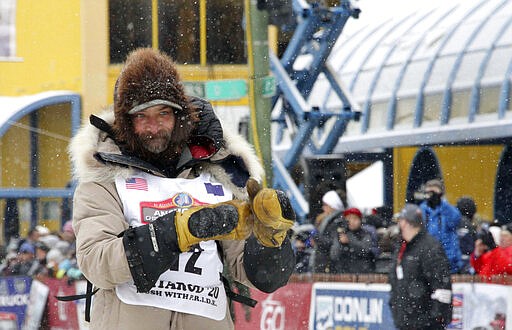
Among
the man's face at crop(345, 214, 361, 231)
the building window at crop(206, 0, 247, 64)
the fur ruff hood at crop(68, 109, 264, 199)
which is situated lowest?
the man's face at crop(345, 214, 361, 231)

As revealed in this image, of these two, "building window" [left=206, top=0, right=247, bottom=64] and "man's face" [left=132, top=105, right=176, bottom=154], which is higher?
"building window" [left=206, top=0, right=247, bottom=64]

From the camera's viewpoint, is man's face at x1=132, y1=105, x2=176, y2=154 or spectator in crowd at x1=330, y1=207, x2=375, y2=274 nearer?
man's face at x1=132, y1=105, x2=176, y2=154

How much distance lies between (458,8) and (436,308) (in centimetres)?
1298

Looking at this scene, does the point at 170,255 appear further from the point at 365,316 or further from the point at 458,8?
the point at 458,8

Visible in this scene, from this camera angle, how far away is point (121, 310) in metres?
2.82

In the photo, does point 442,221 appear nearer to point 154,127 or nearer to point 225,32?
point 154,127

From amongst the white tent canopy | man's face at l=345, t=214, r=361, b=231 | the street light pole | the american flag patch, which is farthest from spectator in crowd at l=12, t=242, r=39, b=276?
the american flag patch

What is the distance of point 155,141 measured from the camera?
2.85 m

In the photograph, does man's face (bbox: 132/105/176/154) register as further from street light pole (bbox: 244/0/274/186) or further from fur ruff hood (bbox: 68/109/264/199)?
street light pole (bbox: 244/0/274/186)

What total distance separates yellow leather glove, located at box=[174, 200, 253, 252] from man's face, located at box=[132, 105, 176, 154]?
0.84 feet

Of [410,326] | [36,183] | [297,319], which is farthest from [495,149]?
[410,326]

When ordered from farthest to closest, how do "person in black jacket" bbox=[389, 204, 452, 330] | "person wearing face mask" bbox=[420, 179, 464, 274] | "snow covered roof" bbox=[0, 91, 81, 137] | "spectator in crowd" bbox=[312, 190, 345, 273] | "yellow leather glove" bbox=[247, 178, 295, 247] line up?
"snow covered roof" bbox=[0, 91, 81, 137] → "spectator in crowd" bbox=[312, 190, 345, 273] → "person wearing face mask" bbox=[420, 179, 464, 274] → "person in black jacket" bbox=[389, 204, 452, 330] → "yellow leather glove" bbox=[247, 178, 295, 247]

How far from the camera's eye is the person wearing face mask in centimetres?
760

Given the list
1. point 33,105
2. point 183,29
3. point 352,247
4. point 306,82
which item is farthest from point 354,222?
point 183,29
